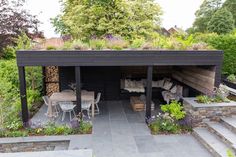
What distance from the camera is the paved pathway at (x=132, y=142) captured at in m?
5.19

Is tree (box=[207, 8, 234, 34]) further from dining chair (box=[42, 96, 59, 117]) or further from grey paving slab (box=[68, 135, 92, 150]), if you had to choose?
grey paving slab (box=[68, 135, 92, 150])

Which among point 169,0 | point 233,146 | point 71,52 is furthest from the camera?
point 169,0

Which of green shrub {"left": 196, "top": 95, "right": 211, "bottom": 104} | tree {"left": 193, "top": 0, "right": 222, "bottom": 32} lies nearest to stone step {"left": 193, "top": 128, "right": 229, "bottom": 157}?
green shrub {"left": 196, "top": 95, "right": 211, "bottom": 104}

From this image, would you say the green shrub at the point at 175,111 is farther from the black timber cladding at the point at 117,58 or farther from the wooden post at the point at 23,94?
the wooden post at the point at 23,94

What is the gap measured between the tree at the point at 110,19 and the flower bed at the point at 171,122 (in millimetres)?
8413

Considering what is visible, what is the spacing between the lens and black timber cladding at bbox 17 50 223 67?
6.12 metres

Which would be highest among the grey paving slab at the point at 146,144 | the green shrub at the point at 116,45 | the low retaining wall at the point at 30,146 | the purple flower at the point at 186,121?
the green shrub at the point at 116,45

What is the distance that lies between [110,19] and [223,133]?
10.6 m

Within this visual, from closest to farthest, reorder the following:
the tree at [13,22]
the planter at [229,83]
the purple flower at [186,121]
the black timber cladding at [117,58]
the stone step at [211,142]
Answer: the stone step at [211,142], the black timber cladding at [117,58], the purple flower at [186,121], the planter at [229,83], the tree at [13,22]

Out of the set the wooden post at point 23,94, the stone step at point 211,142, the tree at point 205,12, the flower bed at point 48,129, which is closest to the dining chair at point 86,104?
the flower bed at point 48,129

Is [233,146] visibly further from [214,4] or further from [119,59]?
[214,4]

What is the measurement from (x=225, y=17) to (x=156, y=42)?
61.0 ft

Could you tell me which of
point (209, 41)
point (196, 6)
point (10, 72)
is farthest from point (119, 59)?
point (196, 6)

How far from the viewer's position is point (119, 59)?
629 cm
